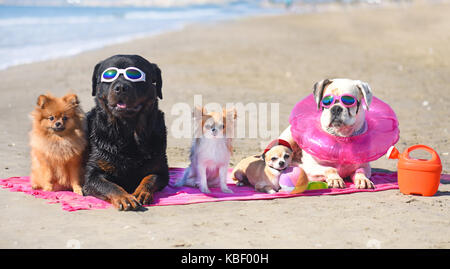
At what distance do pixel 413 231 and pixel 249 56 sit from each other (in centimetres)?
1499

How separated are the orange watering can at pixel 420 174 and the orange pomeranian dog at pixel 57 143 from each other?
3.63 m

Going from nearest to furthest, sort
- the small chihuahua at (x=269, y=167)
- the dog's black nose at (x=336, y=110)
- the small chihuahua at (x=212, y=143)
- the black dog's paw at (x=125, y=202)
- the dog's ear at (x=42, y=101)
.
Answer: the black dog's paw at (x=125, y=202) → the dog's ear at (x=42, y=101) → the small chihuahua at (x=212, y=143) → the small chihuahua at (x=269, y=167) → the dog's black nose at (x=336, y=110)

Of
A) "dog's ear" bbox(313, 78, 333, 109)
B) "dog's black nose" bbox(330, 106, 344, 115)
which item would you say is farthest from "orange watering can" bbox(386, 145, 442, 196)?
"dog's ear" bbox(313, 78, 333, 109)

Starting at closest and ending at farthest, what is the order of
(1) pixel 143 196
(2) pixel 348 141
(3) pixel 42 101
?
1. (1) pixel 143 196
2. (3) pixel 42 101
3. (2) pixel 348 141

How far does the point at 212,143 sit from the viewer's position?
6.02 m

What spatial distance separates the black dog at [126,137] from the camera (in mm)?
5691

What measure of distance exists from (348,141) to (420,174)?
0.96 m

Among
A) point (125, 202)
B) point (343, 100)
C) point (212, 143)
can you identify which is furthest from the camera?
point (343, 100)

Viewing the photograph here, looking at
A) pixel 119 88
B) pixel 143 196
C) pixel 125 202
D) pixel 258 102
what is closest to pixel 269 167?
pixel 143 196

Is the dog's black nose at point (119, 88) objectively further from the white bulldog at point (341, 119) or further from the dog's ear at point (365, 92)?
the dog's ear at point (365, 92)

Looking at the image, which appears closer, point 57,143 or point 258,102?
point 57,143

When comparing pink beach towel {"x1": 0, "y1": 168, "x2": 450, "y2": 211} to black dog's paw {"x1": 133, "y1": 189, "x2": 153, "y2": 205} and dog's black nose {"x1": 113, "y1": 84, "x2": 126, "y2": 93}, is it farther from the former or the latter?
dog's black nose {"x1": 113, "y1": 84, "x2": 126, "y2": 93}

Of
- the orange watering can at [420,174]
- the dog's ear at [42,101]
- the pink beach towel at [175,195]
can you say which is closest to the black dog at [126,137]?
the pink beach towel at [175,195]

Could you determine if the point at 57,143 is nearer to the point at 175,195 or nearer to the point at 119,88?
the point at 119,88
